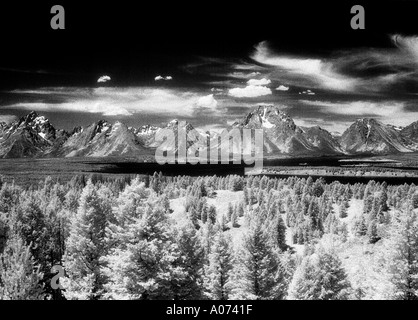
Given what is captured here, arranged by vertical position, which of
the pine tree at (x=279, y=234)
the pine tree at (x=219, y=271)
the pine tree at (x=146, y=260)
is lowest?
the pine tree at (x=279, y=234)

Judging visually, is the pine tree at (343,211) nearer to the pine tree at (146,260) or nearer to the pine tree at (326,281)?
the pine tree at (326,281)

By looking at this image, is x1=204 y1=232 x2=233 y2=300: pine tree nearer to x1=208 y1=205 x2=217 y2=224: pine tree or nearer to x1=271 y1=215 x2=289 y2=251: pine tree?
x1=271 y1=215 x2=289 y2=251: pine tree

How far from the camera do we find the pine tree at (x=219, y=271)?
72.8 feet

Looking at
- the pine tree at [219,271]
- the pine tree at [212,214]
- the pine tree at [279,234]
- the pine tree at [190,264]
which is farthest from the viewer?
the pine tree at [212,214]

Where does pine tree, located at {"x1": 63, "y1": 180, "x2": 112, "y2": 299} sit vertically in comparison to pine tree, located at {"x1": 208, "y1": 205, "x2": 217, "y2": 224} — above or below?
above

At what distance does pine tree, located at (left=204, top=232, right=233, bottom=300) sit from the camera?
22.2 metres

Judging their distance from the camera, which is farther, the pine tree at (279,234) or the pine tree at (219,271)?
the pine tree at (279,234)

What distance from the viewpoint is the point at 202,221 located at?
101500mm

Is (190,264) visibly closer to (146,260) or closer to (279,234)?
(146,260)

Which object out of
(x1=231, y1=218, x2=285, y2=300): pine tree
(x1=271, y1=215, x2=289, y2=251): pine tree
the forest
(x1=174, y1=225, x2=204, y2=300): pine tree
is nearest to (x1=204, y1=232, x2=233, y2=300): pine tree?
the forest

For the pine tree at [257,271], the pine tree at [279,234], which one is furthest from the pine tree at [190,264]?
the pine tree at [279,234]

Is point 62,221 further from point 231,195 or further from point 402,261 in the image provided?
point 231,195

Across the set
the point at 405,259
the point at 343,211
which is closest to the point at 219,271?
the point at 405,259
